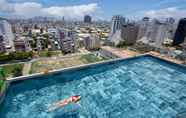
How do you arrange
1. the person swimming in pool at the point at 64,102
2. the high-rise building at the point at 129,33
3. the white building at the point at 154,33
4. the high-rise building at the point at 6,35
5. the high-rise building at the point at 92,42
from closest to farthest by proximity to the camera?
the person swimming in pool at the point at 64,102
the high-rise building at the point at 6,35
the high-rise building at the point at 92,42
the white building at the point at 154,33
the high-rise building at the point at 129,33

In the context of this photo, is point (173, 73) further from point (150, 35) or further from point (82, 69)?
point (150, 35)

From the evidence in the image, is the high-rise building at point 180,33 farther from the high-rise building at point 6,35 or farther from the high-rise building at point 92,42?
the high-rise building at point 6,35

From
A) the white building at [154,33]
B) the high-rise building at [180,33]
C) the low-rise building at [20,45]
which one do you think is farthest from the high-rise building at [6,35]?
the high-rise building at [180,33]

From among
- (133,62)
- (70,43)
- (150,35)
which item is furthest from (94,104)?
(150,35)

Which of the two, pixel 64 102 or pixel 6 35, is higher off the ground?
pixel 6 35

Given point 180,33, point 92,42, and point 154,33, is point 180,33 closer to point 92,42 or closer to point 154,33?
point 154,33

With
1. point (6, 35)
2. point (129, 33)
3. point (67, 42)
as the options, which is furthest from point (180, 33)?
point (6, 35)

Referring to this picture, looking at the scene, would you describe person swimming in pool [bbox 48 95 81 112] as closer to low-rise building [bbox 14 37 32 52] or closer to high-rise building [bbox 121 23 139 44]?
low-rise building [bbox 14 37 32 52]

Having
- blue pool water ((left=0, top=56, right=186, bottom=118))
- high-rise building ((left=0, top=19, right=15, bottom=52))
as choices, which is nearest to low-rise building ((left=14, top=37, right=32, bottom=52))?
high-rise building ((left=0, top=19, right=15, bottom=52))
